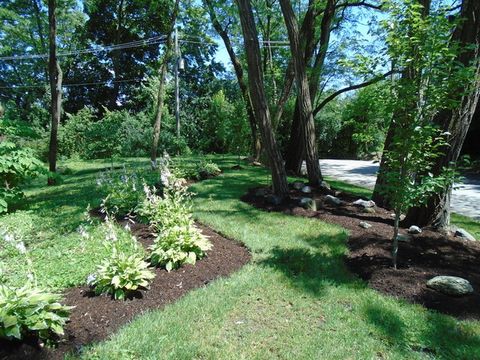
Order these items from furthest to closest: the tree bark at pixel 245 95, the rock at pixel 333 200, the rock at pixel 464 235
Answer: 1. the tree bark at pixel 245 95
2. the rock at pixel 333 200
3. the rock at pixel 464 235

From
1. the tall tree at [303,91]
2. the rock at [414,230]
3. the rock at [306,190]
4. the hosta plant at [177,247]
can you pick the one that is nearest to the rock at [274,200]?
the rock at [306,190]

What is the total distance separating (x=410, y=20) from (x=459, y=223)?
4.66m

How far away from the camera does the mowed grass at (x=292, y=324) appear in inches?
100

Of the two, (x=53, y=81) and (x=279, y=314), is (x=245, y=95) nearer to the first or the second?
(x=53, y=81)

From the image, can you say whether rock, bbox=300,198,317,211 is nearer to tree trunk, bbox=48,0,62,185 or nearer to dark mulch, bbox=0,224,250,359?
dark mulch, bbox=0,224,250,359

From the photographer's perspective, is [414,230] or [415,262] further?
[414,230]

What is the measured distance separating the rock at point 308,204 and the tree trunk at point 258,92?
1.78ft

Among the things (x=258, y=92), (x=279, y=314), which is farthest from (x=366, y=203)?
(x=279, y=314)

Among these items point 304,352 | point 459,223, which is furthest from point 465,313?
point 459,223

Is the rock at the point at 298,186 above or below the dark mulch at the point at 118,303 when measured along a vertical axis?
above

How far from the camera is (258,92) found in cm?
623

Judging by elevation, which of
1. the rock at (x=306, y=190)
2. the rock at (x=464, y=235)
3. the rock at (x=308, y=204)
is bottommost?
the rock at (x=464, y=235)

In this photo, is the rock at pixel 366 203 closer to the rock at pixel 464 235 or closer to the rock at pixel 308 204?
the rock at pixel 308 204

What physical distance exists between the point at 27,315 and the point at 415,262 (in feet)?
13.0
